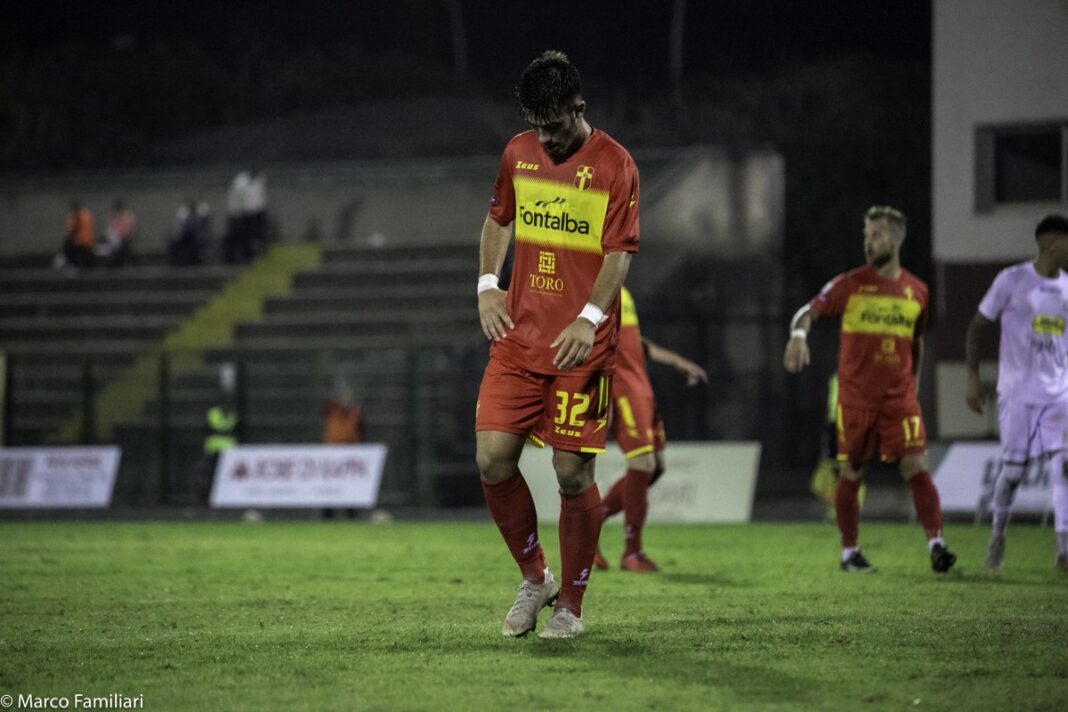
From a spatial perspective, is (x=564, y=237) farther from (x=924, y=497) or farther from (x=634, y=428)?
(x=924, y=497)

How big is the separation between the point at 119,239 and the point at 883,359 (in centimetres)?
2566

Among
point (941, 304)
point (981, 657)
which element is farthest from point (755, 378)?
point (981, 657)

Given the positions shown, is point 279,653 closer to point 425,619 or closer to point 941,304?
point 425,619

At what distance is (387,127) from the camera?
42.1 metres

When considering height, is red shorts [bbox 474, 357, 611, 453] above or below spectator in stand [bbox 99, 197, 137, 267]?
below

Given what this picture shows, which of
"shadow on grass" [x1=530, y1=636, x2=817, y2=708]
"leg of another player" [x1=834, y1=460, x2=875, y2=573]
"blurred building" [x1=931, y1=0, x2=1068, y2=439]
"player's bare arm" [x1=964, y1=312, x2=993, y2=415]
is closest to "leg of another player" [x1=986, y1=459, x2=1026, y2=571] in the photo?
"player's bare arm" [x1=964, y1=312, x2=993, y2=415]

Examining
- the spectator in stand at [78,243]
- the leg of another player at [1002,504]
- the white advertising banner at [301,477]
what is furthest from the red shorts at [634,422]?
the spectator in stand at [78,243]

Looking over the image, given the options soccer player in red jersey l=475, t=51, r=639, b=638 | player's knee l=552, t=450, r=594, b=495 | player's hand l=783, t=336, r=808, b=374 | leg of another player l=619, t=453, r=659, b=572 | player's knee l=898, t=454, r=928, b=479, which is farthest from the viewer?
leg of another player l=619, t=453, r=659, b=572

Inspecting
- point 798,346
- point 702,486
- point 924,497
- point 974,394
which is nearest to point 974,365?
point 974,394

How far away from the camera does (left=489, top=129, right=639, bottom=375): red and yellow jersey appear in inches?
305

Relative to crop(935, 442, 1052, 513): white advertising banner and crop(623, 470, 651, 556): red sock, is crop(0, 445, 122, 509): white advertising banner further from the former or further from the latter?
crop(623, 470, 651, 556): red sock

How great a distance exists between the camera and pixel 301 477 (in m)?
24.1

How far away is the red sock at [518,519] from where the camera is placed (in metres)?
8.00

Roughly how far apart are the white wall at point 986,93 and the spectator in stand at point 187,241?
16118 millimetres
